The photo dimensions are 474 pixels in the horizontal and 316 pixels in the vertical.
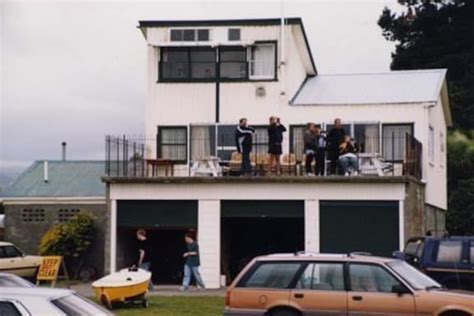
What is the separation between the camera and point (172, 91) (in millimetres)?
36188

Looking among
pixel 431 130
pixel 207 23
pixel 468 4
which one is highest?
pixel 468 4

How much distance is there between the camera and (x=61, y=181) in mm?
40562

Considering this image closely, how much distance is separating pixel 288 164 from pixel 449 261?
31.5ft

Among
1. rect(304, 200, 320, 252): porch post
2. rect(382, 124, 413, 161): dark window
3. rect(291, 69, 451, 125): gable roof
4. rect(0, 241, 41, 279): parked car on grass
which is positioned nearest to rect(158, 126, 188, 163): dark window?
rect(291, 69, 451, 125): gable roof

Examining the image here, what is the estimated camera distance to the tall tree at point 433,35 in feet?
201

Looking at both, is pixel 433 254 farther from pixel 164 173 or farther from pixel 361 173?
pixel 164 173

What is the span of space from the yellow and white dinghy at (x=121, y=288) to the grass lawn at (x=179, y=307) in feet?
0.85

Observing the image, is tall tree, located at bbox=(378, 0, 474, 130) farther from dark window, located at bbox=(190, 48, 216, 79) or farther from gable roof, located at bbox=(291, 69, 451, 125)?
dark window, located at bbox=(190, 48, 216, 79)

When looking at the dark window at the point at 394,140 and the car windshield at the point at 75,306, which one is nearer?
the car windshield at the point at 75,306

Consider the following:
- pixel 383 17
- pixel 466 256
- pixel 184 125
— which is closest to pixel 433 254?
pixel 466 256

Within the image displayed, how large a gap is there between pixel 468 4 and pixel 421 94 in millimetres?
30760

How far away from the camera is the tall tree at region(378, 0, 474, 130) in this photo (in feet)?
201

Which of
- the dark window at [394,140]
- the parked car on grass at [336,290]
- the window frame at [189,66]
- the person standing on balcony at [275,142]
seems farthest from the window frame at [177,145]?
the parked car on grass at [336,290]

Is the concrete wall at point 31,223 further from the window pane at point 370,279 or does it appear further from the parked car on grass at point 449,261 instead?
the window pane at point 370,279
